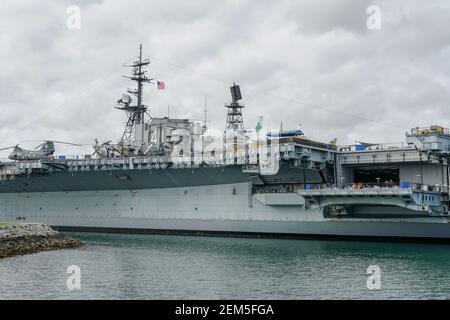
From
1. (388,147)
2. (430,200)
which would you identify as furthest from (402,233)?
(388,147)

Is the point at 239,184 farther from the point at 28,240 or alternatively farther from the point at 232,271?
the point at 232,271

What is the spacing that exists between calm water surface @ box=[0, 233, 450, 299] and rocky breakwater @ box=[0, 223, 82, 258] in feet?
3.58

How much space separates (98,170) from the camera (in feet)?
106

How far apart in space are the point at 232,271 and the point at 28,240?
11316mm

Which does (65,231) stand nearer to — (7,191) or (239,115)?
(7,191)

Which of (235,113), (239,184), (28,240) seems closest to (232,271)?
(28,240)

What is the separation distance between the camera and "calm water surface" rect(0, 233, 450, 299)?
14.1m

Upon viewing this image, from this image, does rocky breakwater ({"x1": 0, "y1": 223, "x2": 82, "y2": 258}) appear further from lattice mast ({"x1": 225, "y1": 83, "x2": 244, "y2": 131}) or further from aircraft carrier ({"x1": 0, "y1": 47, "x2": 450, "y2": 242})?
lattice mast ({"x1": 225, "y1": 83, "x2": 244, "y2": 131})

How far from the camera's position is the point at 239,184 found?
3017cm

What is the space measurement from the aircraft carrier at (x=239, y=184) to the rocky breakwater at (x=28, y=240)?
6807 millimetres

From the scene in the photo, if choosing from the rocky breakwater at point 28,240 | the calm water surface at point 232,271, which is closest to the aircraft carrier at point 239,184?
the calm water surface at point 232,271

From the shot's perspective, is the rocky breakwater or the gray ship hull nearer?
the rocky breakwater

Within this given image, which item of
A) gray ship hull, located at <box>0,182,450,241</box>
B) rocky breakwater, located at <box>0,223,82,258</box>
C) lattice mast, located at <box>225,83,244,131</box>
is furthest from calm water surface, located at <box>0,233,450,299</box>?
lattice mast, located at <box>225,83,244,131</box>

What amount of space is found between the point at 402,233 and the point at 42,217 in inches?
959
